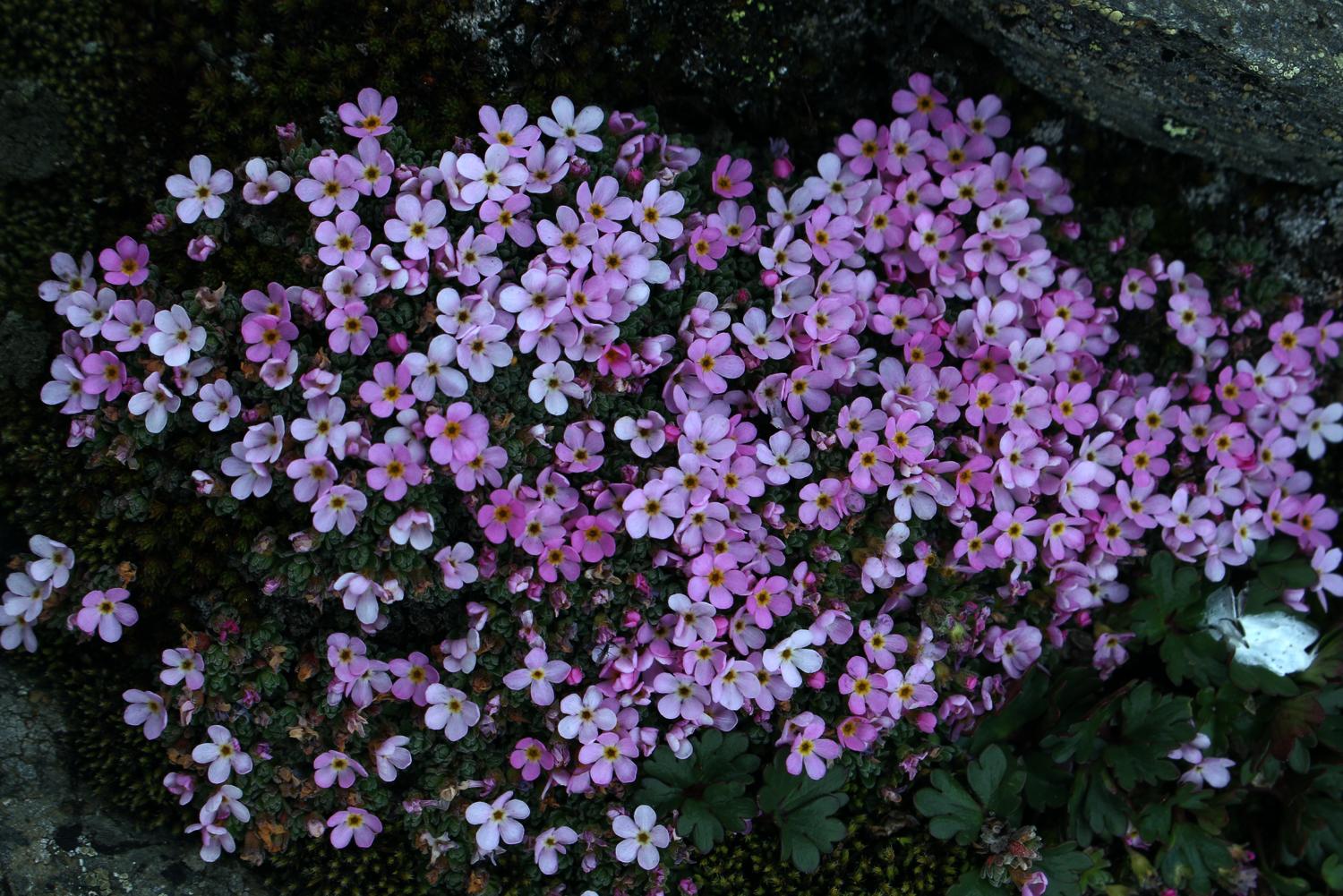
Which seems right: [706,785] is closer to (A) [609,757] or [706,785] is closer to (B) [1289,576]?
(A) [609,757]

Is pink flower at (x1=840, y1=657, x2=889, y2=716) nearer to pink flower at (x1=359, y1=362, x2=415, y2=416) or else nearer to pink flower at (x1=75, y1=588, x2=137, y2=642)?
pink flower at (x1=359, y1=362, x2=415, y2=416)

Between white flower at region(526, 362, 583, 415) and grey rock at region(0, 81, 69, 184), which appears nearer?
white flower at region(526, 362, 583, 415)

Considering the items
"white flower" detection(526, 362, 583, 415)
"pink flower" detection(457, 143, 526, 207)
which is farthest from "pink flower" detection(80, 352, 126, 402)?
"white flower" detection(526, 362, 583, 415)

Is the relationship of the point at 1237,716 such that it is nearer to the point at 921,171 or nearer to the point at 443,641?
the point at 921,171

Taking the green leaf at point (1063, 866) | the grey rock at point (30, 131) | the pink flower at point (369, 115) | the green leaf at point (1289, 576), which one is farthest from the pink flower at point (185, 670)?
the green leaf at point (1289, 576)

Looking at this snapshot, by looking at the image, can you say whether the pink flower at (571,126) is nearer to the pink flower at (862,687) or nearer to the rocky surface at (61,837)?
the pink flower at (862,687)

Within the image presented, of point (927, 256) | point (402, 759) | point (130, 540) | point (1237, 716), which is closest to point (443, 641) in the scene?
point (402, 759)

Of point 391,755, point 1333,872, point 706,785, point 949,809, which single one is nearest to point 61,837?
point 391,755
